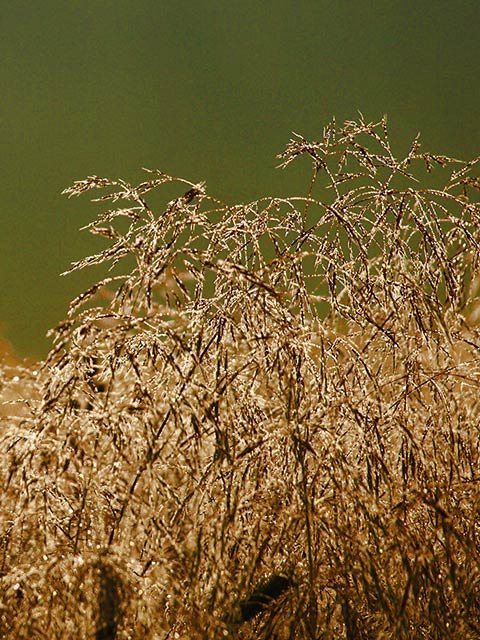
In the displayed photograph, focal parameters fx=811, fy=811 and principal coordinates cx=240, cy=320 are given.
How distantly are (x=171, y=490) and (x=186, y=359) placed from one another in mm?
257

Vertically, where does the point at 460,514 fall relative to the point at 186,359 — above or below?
below

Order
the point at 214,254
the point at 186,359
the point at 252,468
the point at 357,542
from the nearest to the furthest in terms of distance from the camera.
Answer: the point at 357,542
the point at 186,359
the point at 252,468
the point at 214,254

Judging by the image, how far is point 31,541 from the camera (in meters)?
1.64

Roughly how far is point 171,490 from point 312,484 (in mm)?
274

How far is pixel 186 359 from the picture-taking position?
5.28ft

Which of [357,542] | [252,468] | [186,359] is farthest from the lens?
[252,468]

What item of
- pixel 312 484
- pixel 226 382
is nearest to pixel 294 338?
pixel 226 382

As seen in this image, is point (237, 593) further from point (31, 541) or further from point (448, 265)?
point (448, 265)

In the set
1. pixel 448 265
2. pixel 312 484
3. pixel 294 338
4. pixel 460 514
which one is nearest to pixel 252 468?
pixel 312 484

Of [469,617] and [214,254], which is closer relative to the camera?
[469,617]

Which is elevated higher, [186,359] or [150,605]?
[186,359]

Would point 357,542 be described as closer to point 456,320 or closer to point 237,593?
point 237,593

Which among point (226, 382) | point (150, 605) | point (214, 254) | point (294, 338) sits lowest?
point (150, 605)

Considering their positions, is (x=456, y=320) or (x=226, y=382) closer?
(x=226, y=382)
